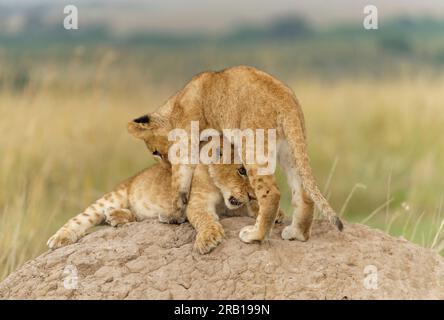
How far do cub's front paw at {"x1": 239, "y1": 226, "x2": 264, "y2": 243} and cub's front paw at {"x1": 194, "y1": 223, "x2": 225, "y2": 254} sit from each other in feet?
0.44

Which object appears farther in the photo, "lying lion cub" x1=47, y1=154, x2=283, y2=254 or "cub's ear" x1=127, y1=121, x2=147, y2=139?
"cub's ear" x1=127, y1=121, x2=147, y2=139

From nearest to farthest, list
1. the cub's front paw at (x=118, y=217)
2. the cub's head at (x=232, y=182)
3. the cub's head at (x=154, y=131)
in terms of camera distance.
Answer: the cub's head at (x=232, y=182) → the cub's front paw at (x=118, y=217) → the cub's head at (x=154, y=131)

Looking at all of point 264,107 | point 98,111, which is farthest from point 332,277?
point 98,111

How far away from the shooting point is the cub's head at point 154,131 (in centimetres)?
609

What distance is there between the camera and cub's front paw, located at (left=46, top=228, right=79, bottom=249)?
5680 mm

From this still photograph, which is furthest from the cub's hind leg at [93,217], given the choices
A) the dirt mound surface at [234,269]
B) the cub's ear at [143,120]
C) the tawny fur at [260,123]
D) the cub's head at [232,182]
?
the cub's head at [232,182]

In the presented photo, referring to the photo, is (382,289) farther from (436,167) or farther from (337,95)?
(337,95)

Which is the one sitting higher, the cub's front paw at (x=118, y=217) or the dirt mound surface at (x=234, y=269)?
the cub's front paw at (x=118, y=217)

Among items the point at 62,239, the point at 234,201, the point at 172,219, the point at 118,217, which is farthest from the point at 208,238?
the point at 62,239

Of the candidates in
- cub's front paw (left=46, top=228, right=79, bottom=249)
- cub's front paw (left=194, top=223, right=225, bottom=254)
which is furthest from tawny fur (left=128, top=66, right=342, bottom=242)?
cub's front paw (left=46, top=228, right=79, bottom=249)

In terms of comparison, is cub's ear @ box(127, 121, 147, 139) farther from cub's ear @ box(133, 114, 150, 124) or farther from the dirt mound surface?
the dirt mound surface

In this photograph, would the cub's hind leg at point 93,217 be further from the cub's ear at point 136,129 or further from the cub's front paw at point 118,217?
the cub's ear at point 136,129

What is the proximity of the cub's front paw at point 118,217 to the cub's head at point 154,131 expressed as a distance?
1.61ft
